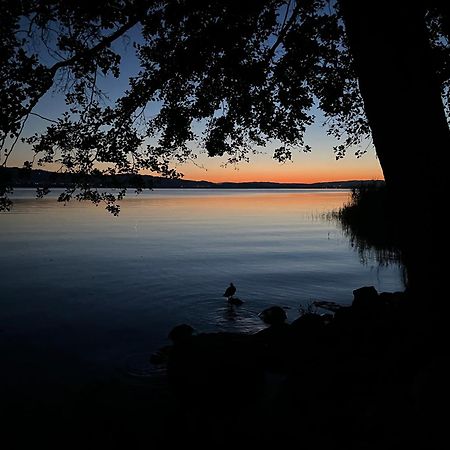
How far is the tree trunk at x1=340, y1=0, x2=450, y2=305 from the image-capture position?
4.46m

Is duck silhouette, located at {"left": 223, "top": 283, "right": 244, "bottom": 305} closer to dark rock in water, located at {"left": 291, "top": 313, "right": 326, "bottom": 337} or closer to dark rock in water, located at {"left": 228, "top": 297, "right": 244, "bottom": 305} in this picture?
dark rock in water, located at {"left": 228, "top": 297, "right": 244, "bottom": 305}

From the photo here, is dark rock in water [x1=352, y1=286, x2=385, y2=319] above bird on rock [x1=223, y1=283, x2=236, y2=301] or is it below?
above

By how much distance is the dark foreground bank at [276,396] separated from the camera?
482cm

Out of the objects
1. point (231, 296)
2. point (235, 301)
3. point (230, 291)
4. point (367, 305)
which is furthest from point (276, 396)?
point (231, 296)

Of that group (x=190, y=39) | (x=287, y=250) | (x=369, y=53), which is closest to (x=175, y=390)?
(x=369, y=53)

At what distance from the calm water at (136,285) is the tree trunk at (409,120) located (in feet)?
23.2

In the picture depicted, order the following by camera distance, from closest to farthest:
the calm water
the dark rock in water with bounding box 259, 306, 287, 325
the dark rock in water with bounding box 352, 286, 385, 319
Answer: the dark rock in water with bounding box 352, 286, 385, 319, the calm water, the dark rock in water with bounding box 259, 306, 287, 325

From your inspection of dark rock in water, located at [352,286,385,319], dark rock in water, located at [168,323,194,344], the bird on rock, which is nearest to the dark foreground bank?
dark rock in water, located at [352,286,385,319]

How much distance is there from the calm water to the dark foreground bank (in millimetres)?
1738

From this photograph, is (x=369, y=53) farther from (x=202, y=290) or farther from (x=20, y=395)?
(x=202, y=290)

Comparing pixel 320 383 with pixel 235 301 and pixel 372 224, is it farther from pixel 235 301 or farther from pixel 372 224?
pixel 372 224

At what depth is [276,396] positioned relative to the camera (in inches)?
253

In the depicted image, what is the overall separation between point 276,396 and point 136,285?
11803 mm

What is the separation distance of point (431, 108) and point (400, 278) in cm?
1505
